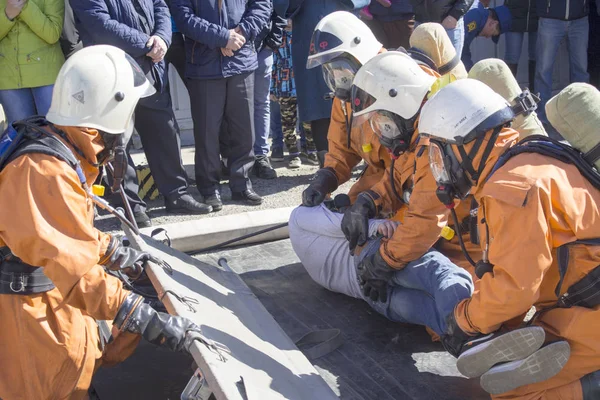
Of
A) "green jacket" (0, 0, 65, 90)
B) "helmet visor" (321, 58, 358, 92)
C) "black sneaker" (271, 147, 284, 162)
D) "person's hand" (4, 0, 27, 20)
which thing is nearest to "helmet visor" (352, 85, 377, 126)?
"helmet visor" (321, 58, 358, 92)

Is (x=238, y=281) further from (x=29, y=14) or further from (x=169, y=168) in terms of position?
(x=29, y=14)

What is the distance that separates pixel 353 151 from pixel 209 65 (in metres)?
1.53

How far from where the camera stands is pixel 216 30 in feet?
18.5

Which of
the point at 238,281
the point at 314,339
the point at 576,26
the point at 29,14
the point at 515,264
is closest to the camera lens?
the point at 515,264

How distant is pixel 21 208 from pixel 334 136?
95.7 inches

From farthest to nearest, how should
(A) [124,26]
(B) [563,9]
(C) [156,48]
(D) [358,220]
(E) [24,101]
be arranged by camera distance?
(B) [563,9] < (E) [24,101] < (C) [156,48] < (A) [124,26] < (D) [358,220]

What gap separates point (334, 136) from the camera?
4879mm

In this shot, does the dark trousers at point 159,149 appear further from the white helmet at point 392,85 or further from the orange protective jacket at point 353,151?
the white helmet at point 392,85

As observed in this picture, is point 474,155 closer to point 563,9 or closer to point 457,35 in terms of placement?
point 457,35

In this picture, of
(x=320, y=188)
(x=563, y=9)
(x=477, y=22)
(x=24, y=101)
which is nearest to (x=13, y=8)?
(x=24, y=101)

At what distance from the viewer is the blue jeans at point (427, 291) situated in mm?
3521

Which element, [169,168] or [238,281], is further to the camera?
[169,168]

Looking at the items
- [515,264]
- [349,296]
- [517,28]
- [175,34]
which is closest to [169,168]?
[175,34]

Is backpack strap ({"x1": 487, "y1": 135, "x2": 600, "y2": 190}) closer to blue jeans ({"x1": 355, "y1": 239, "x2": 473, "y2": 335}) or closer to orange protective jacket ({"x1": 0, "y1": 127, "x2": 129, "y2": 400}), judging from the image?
blue jeans ({"x1": 355, "y1": 239, "x2": 473, "y2": 335})
